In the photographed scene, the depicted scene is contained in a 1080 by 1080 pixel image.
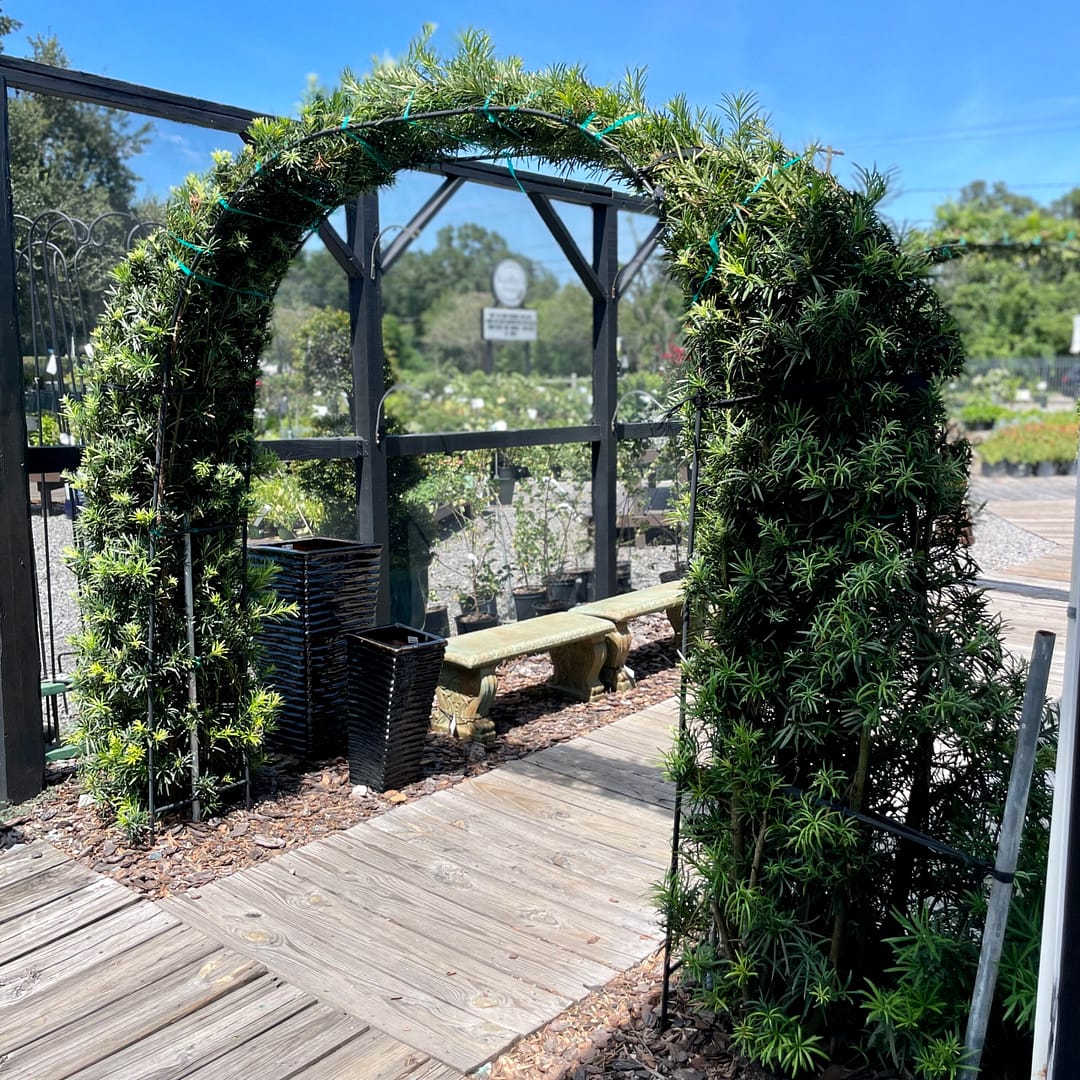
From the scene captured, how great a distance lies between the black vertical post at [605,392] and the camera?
19.0 ft

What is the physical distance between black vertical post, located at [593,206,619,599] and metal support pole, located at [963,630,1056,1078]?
434 cm

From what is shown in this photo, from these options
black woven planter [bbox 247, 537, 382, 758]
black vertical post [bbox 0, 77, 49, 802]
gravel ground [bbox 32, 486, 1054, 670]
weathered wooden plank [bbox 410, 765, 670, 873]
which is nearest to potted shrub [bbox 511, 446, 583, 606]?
gravel ground [bbox 32, 486, 1054, 670]

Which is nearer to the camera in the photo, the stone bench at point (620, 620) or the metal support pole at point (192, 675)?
the metal support pole at point (192, 675)

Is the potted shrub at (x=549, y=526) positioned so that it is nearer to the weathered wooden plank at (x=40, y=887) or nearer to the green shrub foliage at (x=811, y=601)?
the weathered wooden plank at (x=40, y=887)

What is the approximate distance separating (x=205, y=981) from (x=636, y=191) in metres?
2.19

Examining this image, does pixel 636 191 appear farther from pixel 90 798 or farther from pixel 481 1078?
pixel 90 798

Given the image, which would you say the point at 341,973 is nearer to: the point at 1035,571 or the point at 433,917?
the point at 433,917

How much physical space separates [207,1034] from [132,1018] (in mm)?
212

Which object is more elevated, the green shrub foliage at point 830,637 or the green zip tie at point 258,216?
the green zip tie at point 258,216

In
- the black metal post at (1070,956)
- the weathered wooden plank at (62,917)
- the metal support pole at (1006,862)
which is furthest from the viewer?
the weathered wooden plank at (62,917)

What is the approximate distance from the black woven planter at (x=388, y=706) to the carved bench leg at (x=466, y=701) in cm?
46

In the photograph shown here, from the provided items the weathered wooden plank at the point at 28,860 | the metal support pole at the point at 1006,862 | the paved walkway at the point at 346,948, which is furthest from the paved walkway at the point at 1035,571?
the weathered wooden plank at the point at 28,860

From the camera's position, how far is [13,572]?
333 centimetres

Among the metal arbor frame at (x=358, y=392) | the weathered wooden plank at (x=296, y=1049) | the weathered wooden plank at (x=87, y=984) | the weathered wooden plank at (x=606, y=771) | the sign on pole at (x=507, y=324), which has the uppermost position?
the sign on pole at (x=507, y=324)
